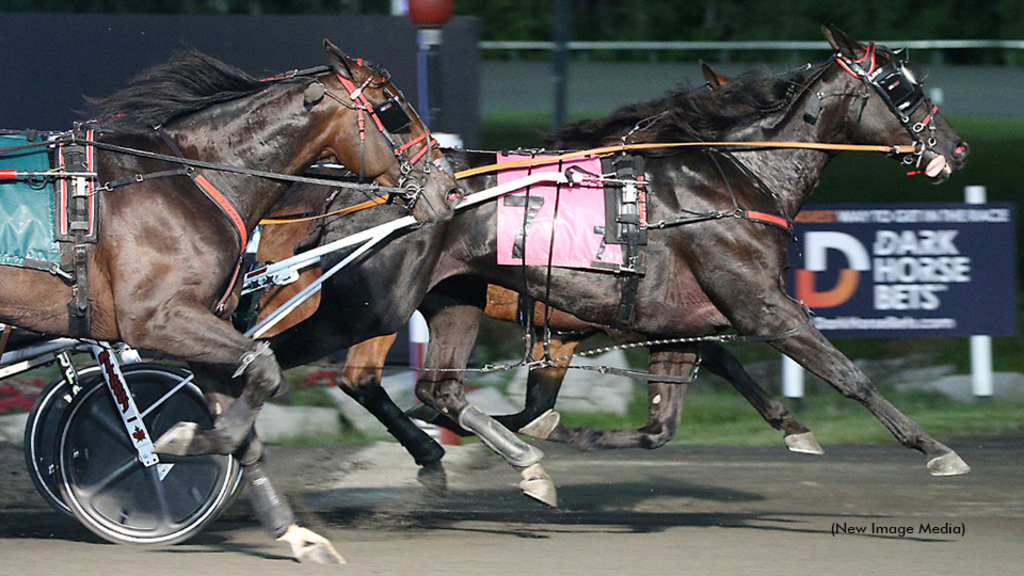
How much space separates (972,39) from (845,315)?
31.2 feet

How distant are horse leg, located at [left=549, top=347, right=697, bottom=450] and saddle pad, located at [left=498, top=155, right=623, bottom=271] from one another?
678mm

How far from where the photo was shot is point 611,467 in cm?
692

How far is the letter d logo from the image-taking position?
7.45 meters

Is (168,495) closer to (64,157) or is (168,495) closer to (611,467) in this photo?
(64,157)

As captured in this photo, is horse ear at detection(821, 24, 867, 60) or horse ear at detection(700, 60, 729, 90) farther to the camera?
horse ear at detection(700, 60, 729, 90)

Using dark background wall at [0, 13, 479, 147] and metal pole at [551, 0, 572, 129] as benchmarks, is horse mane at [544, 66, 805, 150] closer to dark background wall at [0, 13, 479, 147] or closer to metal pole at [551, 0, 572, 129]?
dark background wall at [0, 13, 479, 147]

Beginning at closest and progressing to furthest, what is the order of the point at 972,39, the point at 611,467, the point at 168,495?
the point at 168,495, the point at 611,467, the point at 972,39

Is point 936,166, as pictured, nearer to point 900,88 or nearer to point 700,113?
point 900,88

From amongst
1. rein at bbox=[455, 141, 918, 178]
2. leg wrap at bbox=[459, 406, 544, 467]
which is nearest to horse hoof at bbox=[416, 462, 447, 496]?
leg wrap at bbox=[459, 406, 544, 467]

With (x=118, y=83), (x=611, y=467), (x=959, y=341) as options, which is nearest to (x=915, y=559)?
(x=611, y=467)

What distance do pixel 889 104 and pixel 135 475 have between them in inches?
143

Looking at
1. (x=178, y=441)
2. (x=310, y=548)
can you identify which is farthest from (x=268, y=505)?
(x=178, y=441)

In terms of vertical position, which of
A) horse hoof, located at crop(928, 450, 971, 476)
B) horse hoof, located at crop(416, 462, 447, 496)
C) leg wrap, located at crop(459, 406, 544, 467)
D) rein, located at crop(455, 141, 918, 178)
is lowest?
horse hoof, located at crop(416, 462, 447, 496)

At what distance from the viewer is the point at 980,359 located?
7.77m
